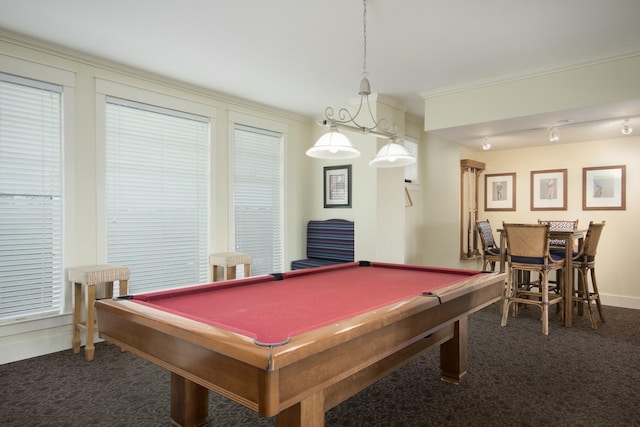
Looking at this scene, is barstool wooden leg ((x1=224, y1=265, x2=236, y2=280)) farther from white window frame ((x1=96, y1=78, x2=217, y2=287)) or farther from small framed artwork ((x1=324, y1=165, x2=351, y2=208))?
small framed artwork ((x1=324, y1=165, x2=351, y2=208))

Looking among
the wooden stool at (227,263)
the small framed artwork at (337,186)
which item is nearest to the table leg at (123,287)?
the wooden stool at (227,263)

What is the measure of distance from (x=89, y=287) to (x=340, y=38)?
281 centimetres

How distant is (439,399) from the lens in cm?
243

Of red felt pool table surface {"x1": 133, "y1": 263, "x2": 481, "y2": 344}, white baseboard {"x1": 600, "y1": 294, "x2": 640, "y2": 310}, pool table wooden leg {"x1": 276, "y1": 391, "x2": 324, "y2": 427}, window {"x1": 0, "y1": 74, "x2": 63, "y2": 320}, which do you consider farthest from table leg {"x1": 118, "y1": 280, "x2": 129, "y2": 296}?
white baseboard {"x1": 600, "y1": 294, "x2": 640, "y2": 310}

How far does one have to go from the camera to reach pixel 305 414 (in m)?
1.38

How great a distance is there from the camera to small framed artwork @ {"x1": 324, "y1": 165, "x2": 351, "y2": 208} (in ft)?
16.6

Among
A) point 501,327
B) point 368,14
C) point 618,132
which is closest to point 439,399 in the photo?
point 501,327

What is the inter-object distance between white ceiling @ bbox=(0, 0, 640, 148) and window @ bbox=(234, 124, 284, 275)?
0.83m

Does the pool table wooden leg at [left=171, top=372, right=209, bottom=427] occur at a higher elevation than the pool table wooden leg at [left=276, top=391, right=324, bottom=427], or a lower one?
lower

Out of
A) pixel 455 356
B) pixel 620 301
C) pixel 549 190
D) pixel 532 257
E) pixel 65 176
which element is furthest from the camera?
pixel 549 190

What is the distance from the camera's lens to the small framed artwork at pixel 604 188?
500 cm

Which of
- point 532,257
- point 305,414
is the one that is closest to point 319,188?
point 532,257

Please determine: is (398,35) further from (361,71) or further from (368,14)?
(361,71)

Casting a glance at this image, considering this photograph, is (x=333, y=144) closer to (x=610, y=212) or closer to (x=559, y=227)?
(x=559, y=227)
